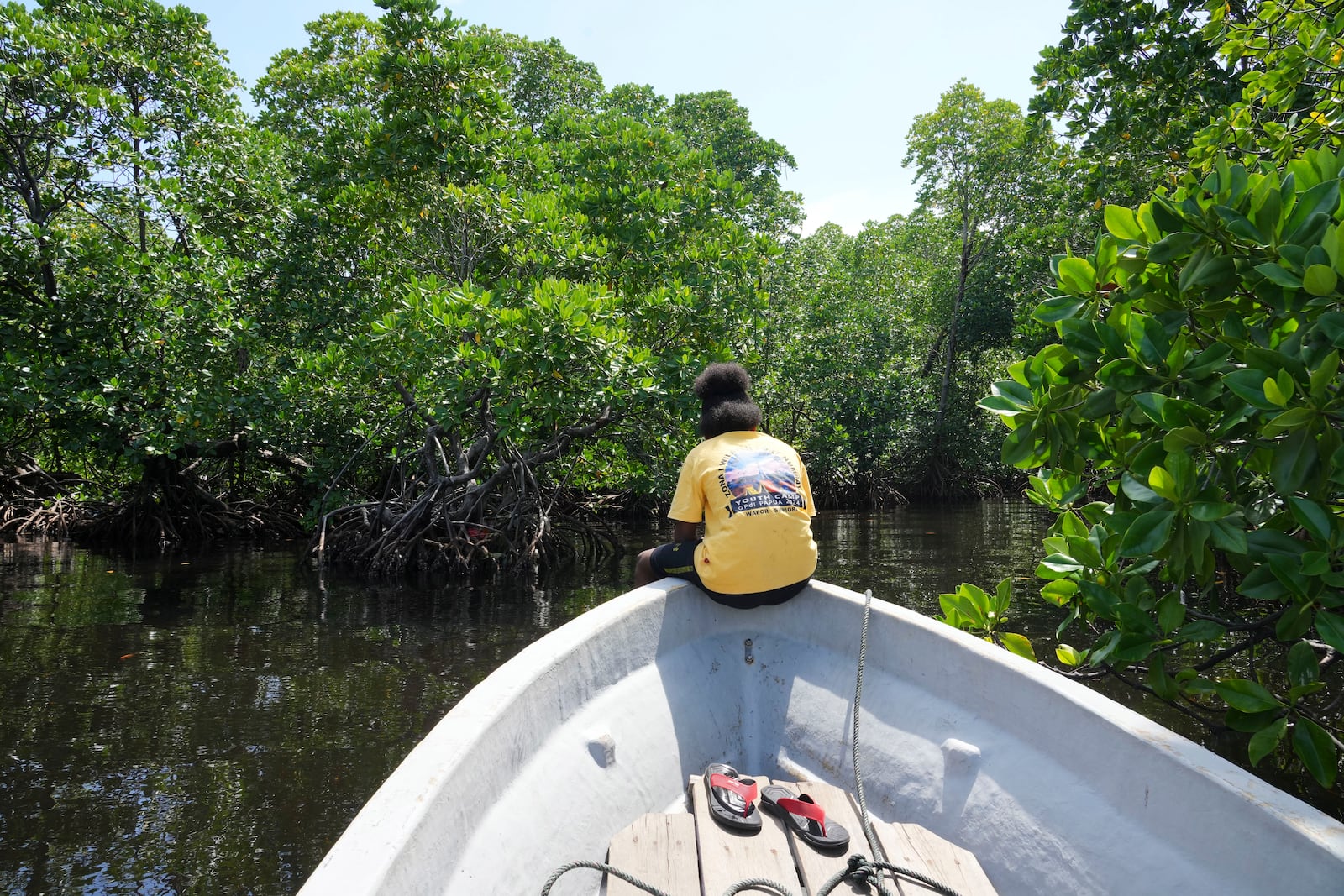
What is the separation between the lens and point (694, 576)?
3.14 metres

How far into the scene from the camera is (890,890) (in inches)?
70.9

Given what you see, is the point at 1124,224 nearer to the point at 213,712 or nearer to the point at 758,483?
the point at 758,483

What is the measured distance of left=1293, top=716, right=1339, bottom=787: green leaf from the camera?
1864mm

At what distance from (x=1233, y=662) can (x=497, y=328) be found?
565 cm

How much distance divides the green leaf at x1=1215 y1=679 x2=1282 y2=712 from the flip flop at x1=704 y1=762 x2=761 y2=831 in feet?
3.88

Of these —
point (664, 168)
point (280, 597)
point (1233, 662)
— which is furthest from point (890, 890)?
point (664, 168)

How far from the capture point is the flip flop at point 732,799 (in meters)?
2.12

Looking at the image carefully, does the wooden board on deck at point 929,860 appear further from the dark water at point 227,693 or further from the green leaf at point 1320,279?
the dark water at point 227,693

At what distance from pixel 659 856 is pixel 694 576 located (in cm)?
127

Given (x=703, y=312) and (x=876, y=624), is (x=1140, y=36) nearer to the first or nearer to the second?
(x=703, y=312)

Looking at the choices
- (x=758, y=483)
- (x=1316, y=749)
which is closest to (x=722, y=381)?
(x=758, y=483)

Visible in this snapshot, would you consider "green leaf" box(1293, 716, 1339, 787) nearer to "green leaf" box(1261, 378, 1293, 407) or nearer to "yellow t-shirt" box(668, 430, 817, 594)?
"green leaf" box(1261, 378, 1293, 407)

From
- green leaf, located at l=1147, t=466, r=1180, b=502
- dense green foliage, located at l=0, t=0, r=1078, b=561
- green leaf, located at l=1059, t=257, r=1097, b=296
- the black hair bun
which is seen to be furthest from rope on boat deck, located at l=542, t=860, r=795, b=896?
dense green foliage, located at l=0, t=0, r=1078, b=561

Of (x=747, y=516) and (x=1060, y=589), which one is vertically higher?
(x=747, y=516)
